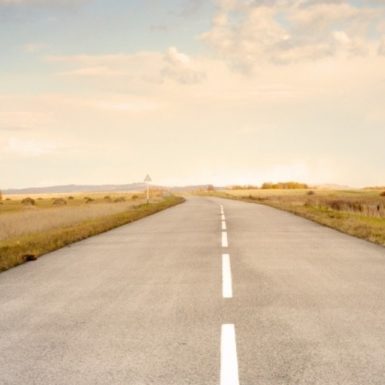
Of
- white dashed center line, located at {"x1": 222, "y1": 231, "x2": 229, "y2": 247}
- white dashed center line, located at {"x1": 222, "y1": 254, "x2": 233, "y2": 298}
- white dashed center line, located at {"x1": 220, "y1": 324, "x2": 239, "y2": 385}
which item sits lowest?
white dashed center line, located at {"x1": 222, "y1": 231, "x2": 229, "y2": 247}

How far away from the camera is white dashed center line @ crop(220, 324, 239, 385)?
3.84m

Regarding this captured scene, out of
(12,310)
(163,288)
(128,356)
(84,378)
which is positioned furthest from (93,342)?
(163,288)

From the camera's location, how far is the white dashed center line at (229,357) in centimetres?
384

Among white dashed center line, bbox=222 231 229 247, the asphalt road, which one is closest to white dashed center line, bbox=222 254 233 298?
the asphalt road

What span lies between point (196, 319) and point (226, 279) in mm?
2479

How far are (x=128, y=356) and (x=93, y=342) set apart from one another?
0.58 meters

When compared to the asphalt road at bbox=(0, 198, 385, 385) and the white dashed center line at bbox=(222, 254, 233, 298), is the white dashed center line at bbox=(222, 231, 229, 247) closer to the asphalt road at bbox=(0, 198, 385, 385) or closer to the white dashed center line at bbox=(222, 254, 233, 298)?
the asphalt road at bbox=(0, 198, 385, 385)

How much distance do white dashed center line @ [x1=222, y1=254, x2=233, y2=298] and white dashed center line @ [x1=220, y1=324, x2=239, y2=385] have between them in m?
1.62

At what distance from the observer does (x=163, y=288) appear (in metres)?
7.42

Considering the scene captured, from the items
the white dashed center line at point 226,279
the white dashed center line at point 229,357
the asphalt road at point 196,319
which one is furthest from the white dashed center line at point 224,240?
the white dashed center line at point 229,357

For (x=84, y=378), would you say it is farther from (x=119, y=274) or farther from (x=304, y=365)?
(x=119, y=274)

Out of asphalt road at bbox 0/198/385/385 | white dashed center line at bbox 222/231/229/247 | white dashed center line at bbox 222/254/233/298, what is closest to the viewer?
asphalt road at bbox 0/198/385/385

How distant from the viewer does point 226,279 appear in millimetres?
8023

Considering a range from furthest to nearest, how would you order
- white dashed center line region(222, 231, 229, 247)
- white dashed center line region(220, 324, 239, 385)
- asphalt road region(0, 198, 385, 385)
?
white dashed center line region(222, 231, 229, 247) < asphalt road region(0, 198, 385, 385) < white dashed center line region(220, 324, 239, 385)
